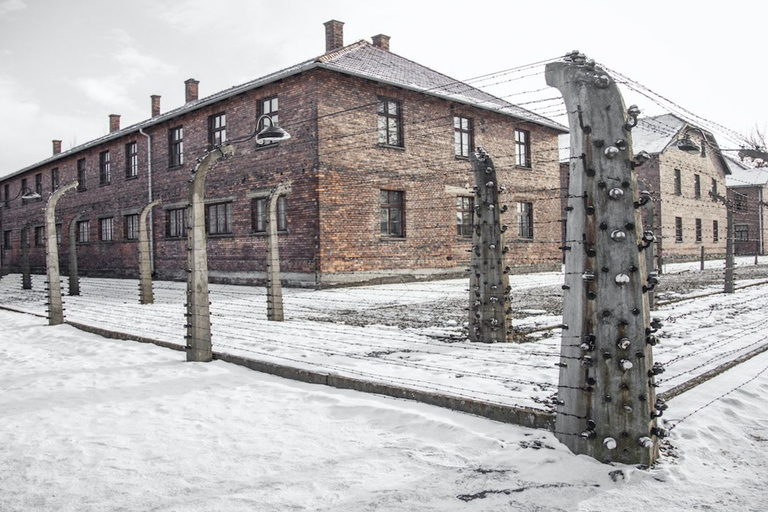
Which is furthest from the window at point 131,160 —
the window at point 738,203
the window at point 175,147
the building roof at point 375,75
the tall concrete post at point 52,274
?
the window at point 738,203

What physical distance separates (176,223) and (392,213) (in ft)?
28.1

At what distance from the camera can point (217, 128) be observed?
60.1 feet

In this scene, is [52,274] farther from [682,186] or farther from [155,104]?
[682,186]

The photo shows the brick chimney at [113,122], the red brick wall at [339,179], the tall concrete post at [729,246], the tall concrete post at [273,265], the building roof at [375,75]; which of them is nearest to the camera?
the tall concrete post at [273,265]

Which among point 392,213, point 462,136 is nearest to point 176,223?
point 392,213

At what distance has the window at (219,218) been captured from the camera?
1789cm

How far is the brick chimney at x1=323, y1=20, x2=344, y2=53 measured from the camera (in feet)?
57.6

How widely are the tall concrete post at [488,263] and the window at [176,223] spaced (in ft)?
51.1

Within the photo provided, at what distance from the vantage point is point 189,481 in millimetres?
2957

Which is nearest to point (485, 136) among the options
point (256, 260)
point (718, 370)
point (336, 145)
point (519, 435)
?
point (336, 145)

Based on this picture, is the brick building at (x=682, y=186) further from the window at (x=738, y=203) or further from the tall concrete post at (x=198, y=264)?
the tall concrete post at (x=198, y=264)

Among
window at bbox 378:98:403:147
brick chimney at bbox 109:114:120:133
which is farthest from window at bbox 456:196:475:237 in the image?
brick chimney at bbox 109:114:120:133

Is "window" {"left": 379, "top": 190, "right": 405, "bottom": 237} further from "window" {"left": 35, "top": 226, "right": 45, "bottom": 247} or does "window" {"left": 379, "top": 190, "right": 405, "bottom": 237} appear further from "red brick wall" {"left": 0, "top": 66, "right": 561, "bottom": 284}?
"window" {"left": 35, "top": 226, "right": 45, "bottom": 247}

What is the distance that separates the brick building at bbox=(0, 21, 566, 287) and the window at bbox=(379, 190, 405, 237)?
4cm
